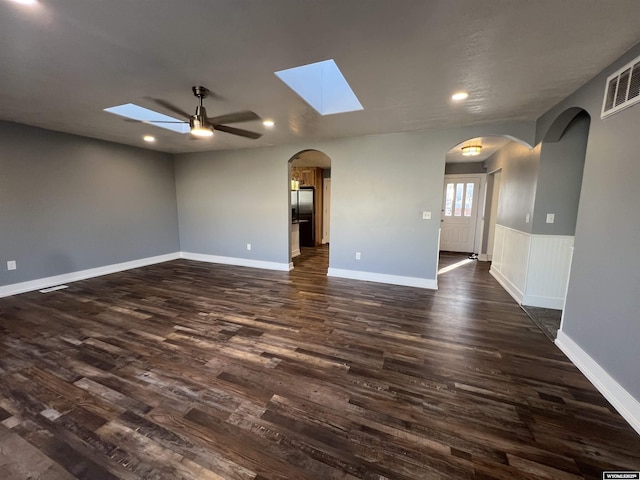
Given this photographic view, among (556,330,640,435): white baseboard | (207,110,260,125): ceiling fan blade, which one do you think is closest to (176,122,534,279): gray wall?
(207,110,260,125): ceiling fan blade

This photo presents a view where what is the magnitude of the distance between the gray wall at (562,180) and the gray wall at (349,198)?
1.28 ft

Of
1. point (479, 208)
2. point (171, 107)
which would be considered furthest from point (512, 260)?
point (171, 107)

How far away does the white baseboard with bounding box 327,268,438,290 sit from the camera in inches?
165

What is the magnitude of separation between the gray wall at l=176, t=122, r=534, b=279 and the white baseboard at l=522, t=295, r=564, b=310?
123 cm

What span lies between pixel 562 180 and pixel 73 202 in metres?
7.16

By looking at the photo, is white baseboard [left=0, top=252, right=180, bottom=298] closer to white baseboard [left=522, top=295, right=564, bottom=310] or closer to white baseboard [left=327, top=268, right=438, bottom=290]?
white baseboard [left=327, top=268, right=438, bottom=290]

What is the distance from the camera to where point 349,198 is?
4.53 metres

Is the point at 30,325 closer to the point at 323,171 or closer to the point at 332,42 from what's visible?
the point at 332,42

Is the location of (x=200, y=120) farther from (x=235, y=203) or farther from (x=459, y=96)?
(x=235, y=203)

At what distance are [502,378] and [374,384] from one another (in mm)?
1027

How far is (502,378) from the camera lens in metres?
2.06

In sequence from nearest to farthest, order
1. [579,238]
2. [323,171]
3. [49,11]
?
[49,11]
[579,238]
[323,171]

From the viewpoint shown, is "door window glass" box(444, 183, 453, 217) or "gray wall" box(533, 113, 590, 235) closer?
"gray wall" box(533, 113, 590, 235)

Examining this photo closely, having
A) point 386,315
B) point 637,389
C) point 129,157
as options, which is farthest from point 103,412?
point 129,157
